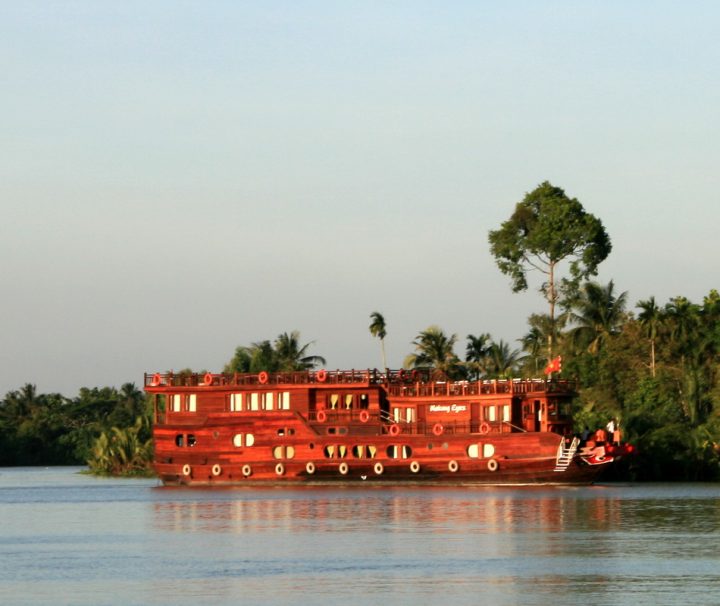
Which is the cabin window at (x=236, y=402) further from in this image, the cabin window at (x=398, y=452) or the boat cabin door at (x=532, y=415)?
the boat cabin door at (x=532, y=415)

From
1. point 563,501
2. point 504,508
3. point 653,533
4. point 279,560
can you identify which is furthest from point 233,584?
point 563,501

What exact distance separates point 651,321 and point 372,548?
3683 cm

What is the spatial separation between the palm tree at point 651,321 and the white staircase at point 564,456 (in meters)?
12.6

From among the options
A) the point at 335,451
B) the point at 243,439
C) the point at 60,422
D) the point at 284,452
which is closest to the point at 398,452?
the point at 335,451

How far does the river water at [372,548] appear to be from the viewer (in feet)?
95.1

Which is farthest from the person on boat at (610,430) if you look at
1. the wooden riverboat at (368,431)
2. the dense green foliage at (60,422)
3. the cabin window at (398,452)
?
the dense green foliage at (60,422)

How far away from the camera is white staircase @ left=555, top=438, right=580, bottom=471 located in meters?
58.7

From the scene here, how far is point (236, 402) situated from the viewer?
62.7 meters

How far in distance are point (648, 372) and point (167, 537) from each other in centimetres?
3496

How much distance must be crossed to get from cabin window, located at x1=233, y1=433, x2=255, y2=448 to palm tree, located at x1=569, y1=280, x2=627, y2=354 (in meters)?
18.8

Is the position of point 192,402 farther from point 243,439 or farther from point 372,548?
point 372,548

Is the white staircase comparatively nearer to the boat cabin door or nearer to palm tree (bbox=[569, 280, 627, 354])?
the boat cabin door

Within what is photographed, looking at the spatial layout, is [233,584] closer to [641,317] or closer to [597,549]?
[597,549]

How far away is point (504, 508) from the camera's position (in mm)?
48719
